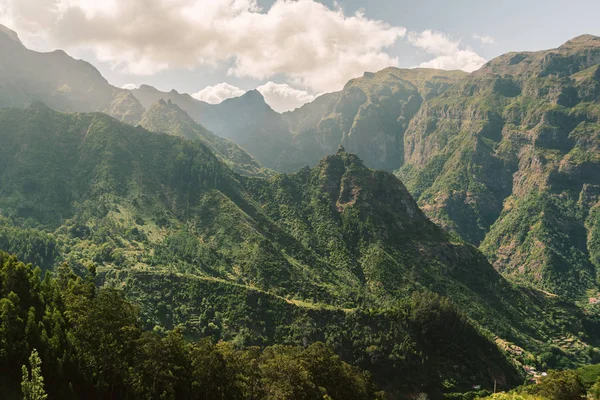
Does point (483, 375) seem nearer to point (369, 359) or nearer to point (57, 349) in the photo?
point (369, 359)

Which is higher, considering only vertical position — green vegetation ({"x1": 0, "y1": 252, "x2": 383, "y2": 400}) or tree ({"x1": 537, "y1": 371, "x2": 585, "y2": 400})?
green vegetation ({"x1": 0, "y1": 252, "x2": 383, "y2": 400})

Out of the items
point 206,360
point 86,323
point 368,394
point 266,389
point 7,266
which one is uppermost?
point 7,266

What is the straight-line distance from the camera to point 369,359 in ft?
639

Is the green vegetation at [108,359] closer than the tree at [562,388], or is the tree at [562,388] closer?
the green vegetation at [108,359]

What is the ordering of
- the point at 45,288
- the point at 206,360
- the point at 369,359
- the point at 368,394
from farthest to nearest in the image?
the point at 369,359 < the point at 368,394 < the point at 45,288 < the point at 206,360

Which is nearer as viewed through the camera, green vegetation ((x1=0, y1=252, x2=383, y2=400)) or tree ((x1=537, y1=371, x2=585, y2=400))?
green vegetation ((x1=0, y1=252, x2=383, y2=400))

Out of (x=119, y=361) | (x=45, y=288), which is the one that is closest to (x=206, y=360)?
(x=119, y=361)

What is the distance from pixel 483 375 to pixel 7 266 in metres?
196

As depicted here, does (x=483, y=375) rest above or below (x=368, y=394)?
below

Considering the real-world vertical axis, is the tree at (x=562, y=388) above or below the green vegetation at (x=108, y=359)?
below

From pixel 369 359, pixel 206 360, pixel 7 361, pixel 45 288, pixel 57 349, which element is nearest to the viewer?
→ pixel 7 361

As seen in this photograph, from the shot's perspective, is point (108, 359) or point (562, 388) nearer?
point (108, 359)

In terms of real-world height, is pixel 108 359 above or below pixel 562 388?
above

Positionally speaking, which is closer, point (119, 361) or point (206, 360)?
point (119, 361)
